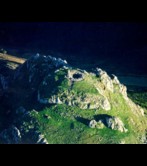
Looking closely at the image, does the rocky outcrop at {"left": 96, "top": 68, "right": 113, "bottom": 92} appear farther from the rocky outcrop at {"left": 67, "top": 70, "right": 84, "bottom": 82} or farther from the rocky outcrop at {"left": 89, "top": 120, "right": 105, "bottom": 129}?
the rocky outcrop at {"left": 89, "top": 120, "right": 105, "bottom": 129}

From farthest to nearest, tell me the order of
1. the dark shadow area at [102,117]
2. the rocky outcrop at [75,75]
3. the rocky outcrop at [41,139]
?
the rocky outcrop at [75,75], the dark shadow area at [102,117], the rocky outcrop at [41,139]

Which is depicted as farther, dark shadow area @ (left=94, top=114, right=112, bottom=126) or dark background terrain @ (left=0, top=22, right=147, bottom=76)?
dark background terrain @ (left=0, top=22, right=147, bottom=76)

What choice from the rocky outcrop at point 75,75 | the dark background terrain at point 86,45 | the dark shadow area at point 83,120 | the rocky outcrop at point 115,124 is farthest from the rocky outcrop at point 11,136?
the dark background terrain at point 86,45

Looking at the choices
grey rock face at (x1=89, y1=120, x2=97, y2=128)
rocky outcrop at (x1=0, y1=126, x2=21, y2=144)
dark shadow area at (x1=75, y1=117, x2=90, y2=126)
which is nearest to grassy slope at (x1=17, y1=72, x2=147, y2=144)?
dark shadow area at (x1=75, y1=117, x2=90, y2=126)

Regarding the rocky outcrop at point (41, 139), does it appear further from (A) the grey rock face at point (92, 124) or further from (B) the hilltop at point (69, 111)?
(A) the grey rock face at point (92, 124)

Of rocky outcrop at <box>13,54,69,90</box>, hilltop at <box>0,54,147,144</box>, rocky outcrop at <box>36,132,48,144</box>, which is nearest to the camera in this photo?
rocky outcrop at <box>36,132,48,144</box>

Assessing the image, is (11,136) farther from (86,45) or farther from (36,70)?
(86,45)
